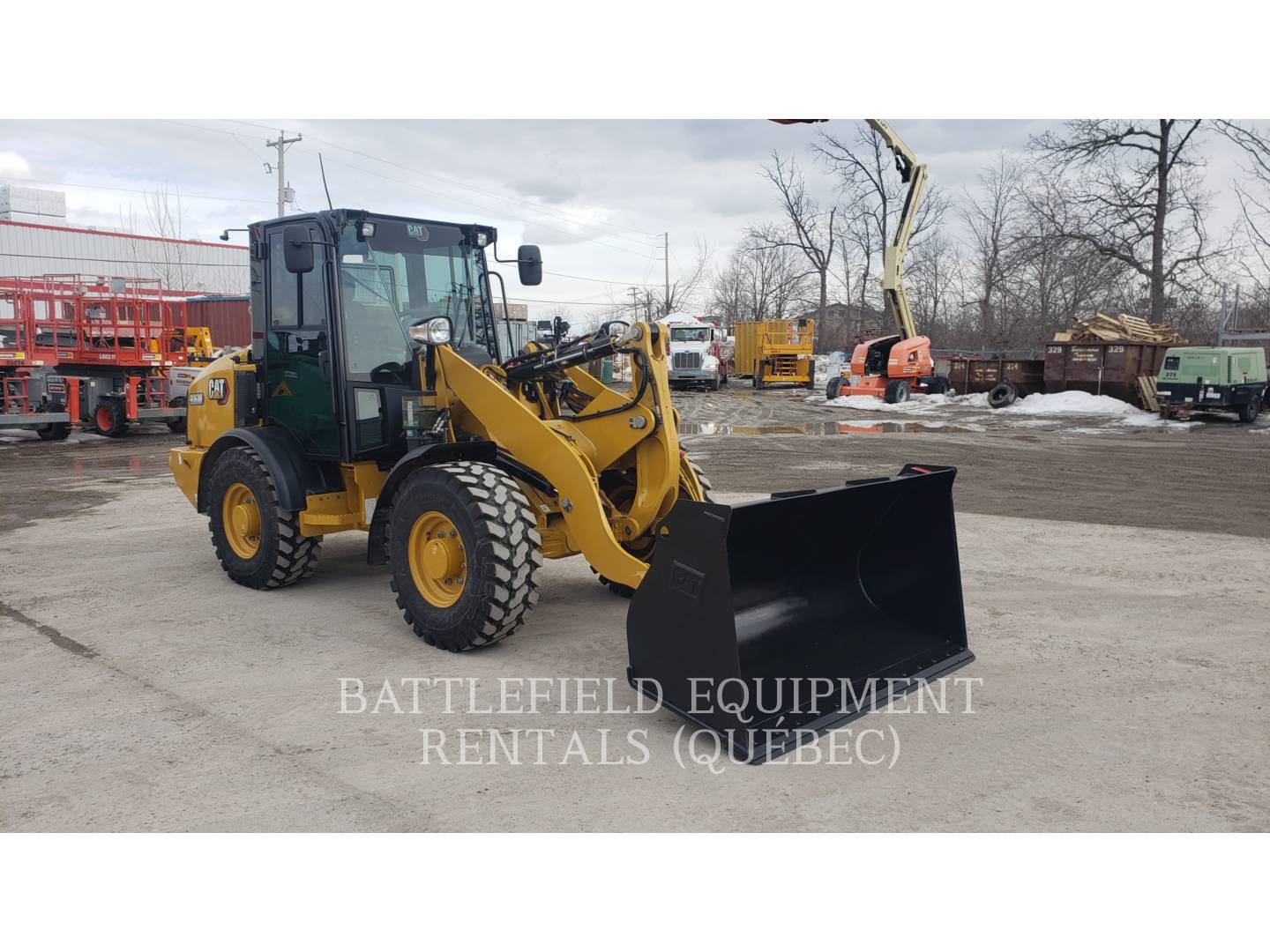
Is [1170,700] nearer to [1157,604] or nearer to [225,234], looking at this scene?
[1157,604]

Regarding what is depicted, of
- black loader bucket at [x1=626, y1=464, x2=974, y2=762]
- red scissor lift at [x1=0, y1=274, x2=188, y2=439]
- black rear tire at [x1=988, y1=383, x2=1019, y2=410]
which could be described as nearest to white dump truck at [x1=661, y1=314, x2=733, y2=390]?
black rear tire at [x1=988, y1=383, x2=1019, y2=410]

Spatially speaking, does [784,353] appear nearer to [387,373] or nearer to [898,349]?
[898,349]

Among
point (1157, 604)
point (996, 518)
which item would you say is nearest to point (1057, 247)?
point (996, 518)

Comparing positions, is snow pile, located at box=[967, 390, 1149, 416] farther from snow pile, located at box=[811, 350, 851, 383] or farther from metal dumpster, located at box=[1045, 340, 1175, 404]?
snow pile, located at box=[811, 350, 851, 383]

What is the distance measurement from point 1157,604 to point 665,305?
50676mm

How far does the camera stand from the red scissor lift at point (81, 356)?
17.8 m

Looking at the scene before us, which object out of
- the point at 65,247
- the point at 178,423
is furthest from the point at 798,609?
the point at 65,247

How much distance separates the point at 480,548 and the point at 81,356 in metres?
A: 17.1

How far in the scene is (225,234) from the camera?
26.4 ft

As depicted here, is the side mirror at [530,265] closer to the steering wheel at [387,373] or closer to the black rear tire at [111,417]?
the steering wheel at [387,373]

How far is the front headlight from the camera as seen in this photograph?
19.7 feet

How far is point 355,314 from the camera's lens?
20.3 ft

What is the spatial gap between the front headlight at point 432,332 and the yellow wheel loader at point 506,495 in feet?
0.08

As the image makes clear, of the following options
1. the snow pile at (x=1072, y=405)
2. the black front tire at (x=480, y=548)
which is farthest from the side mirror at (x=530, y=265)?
the snow pile at (x=1072, y=405)
